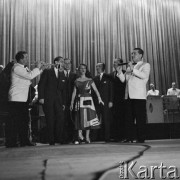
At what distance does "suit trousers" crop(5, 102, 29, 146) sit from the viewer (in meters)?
3.85

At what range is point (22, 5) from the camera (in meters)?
9.05

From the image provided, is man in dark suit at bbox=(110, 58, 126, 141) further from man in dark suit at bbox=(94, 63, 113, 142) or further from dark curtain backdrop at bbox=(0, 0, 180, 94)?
dark curtain backdrop at bbox=(0, 0, 180, 94)

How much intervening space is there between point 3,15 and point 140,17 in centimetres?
434

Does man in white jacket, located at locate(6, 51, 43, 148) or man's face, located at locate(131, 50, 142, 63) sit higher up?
man's face, located at locate(131, 50, 142, 63)

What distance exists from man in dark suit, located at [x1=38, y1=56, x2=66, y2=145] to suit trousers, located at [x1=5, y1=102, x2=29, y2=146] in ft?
0.94

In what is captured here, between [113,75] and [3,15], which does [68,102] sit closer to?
[113,75]

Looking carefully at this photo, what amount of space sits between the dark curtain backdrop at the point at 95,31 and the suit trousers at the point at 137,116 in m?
5.13

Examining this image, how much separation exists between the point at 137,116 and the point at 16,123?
1533mm

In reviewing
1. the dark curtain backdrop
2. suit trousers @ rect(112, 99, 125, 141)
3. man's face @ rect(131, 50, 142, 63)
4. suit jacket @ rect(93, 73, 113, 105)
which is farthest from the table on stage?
the dark curtain backdrop

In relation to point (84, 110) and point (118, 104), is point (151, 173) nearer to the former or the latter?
point (84, 110)

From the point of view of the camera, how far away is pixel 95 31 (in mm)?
9617

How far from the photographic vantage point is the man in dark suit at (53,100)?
13.5 ft

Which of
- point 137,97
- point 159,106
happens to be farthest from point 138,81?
point 159,106

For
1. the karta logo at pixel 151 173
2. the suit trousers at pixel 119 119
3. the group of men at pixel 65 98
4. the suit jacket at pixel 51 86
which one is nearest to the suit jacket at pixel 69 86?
the group of men at pixel 65 98
